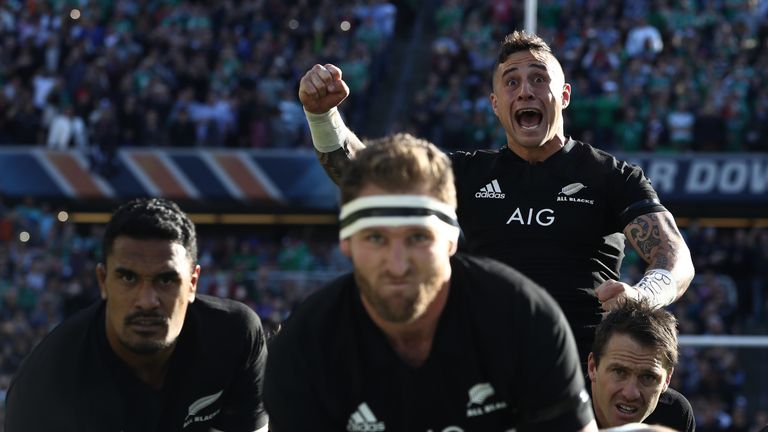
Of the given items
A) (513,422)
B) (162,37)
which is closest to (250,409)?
(513,422)

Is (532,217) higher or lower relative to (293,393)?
higher

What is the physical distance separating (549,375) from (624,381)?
1824 mm

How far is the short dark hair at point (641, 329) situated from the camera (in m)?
5.42

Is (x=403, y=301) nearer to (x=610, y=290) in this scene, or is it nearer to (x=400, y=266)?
(x=400, y=266)

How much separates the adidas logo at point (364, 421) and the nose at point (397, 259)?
479mm

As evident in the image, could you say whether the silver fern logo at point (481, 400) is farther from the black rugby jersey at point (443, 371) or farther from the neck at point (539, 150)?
the neck at point (539, 150)

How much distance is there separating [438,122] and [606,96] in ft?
8.26

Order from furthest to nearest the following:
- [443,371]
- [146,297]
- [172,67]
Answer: [172,67], [146,297], [443,371]

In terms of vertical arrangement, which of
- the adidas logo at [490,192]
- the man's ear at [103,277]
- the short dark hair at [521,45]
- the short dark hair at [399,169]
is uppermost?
the short dark hair at [521,45]

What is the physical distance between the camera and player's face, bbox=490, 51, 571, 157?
18.4 feet

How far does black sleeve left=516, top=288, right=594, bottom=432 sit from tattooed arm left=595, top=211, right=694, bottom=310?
1.37m

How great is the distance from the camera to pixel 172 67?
2209 centimetres

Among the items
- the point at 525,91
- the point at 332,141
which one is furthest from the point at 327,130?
the point at 525,91

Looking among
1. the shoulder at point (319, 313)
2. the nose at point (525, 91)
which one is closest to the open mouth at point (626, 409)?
the nose at point (525, 91)
